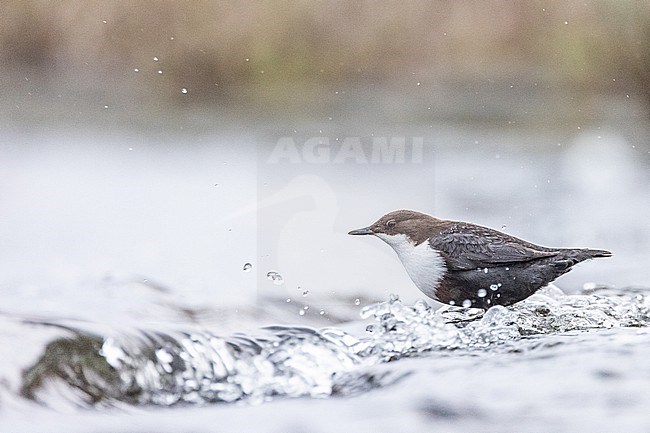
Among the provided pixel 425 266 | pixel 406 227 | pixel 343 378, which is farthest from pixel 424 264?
pixel 343 378

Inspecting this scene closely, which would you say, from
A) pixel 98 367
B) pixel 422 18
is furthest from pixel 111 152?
pixel 98 367

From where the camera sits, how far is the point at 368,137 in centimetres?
291

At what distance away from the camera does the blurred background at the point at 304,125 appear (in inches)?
106

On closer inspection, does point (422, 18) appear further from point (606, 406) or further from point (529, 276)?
point (606, 406)

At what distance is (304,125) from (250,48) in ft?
1.12

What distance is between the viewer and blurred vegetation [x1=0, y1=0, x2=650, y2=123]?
290 centimetres

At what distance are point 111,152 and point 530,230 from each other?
4.96 feet

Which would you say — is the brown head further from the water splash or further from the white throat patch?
the water splash

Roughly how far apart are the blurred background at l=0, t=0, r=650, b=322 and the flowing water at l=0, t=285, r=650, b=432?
110 cm

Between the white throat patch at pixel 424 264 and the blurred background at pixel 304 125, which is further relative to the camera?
the blurred background at pixel 304 125

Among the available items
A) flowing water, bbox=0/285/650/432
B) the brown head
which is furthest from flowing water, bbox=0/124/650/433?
the brown head

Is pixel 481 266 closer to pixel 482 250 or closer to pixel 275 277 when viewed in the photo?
pixel 482 250

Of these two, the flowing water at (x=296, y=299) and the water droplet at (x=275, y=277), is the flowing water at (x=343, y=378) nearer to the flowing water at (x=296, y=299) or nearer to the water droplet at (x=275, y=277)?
the flowing water at (x=296, y=299)

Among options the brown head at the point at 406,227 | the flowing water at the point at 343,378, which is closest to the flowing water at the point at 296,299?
the flowing water at the point at 343,378
